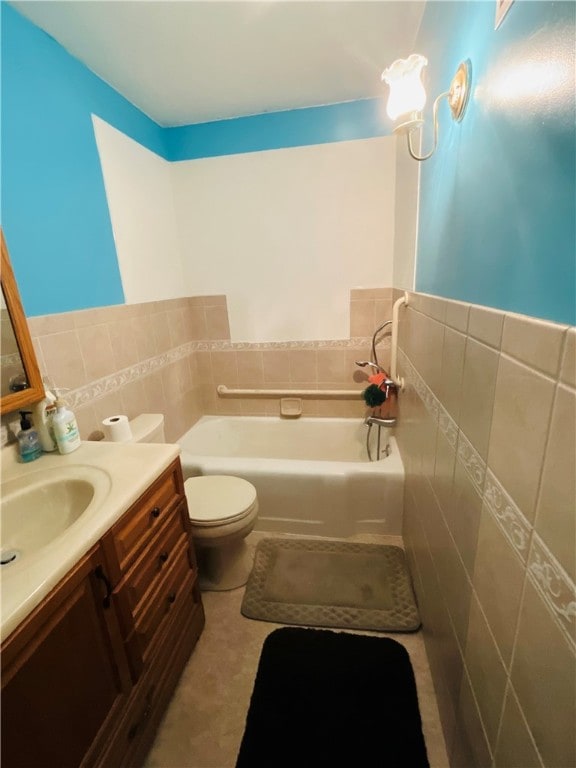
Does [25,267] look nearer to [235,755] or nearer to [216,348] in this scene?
[216,348]

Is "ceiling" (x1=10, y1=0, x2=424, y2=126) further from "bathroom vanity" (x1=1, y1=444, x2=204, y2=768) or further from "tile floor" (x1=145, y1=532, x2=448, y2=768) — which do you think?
"tile floor" (x1=145, y1=532, x2=448, y2=768)

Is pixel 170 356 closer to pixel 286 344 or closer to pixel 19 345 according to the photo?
pixel 286 344

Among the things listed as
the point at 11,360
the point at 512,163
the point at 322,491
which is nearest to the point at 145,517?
the point at 11,360

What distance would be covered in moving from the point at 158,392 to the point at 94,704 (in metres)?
1.46

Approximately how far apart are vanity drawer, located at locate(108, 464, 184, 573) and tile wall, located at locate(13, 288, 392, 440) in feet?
1.98

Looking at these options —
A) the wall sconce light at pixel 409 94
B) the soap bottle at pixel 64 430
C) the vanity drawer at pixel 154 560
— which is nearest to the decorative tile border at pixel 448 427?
the wall sconce light at pixel 409 94

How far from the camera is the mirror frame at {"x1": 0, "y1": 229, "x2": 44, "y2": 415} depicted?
1.05m

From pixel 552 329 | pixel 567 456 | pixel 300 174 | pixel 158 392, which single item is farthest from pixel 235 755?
pixel 300 174

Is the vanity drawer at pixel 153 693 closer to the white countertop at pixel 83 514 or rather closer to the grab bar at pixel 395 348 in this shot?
the white countertop at pixel 83 514

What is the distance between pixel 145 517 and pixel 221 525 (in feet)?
1.57

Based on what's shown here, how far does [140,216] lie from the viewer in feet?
6.15

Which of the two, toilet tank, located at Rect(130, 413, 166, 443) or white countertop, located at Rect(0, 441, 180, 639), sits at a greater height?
white countertop, located at Rect(0, 441, 180, 639)

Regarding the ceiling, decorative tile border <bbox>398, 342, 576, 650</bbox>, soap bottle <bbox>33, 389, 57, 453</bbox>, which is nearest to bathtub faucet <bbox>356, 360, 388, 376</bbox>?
decorative tile border <bbox>398, 342, 576, 650</bbox>

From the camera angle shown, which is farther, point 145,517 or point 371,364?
point 371,364
